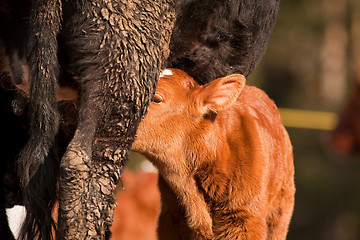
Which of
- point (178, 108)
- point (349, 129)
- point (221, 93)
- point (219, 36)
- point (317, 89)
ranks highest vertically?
point (219, 36)

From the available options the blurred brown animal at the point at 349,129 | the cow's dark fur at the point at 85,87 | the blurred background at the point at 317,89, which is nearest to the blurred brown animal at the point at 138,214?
the blurred brown animal at the point at 349,129

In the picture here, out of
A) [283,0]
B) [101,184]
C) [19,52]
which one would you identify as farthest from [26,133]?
[283,0]

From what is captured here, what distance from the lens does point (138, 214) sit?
837 centimetres

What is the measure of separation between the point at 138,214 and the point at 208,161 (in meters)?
4.62

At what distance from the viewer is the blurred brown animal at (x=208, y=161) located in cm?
373

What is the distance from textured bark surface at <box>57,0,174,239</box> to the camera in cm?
300

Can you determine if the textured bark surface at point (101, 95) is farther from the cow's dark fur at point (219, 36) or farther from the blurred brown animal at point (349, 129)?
the blurred brown animal at point (349, 129)

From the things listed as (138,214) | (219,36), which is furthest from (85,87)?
(138,214)

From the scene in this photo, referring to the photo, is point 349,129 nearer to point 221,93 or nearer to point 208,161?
point 208,161

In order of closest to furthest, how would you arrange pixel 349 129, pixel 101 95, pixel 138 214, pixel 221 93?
1. pixel 101 95
2. pixel 221 93
3. pixel 138 214
4. pixel 349 129

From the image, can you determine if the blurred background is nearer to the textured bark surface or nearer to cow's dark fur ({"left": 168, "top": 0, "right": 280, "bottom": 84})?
cow's dark fur ({"left": 168, "top": 0, "right": 280, "bottom": 84})

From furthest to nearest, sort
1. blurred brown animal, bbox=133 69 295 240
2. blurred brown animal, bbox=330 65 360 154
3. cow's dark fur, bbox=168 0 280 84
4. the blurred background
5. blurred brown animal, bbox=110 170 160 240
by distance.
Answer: the blurred background, blurred brown animal, bbox=330 65 360 154, blurred brown animal, bbox=110 170 160 240, blurred brown animal, bbox=133 69 295 240, cow's dark fur, bbox=168 0 280 84

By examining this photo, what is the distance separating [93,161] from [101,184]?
0.11m

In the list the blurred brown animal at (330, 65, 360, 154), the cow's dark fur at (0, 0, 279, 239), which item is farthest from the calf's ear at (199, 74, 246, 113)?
the blurred brown animal at (330, 65, 360, 154)
